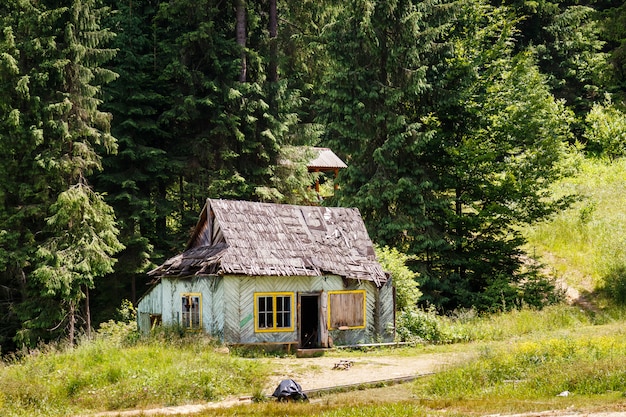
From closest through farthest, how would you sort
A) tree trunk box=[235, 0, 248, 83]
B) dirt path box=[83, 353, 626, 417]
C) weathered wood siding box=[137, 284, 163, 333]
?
dirt path box=[83, 353, 626, 417] < weathered wood siding box=[137, 284, 163, 333] < tree trunk box=[235, 0, 248, 83]

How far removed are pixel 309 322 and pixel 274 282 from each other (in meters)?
3.71

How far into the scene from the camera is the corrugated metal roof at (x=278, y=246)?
87.0ft

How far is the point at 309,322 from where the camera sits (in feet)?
98.2

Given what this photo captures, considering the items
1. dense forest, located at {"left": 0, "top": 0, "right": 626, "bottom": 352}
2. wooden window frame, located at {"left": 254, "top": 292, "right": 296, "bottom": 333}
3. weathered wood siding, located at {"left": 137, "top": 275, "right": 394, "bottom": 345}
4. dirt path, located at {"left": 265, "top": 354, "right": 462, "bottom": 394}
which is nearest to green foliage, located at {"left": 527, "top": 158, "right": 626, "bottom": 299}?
dense forest, located at {"left": 0, "top": 0, "right": 626, "bottom": 352}

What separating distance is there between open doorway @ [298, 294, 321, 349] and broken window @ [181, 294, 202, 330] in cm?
336

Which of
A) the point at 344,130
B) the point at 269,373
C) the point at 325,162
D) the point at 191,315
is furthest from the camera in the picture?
the point at 325,162

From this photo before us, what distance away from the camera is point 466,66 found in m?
37.3

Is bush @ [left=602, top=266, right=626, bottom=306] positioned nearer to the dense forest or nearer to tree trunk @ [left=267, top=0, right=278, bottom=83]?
the dense forest

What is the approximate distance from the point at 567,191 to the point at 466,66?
12885mm

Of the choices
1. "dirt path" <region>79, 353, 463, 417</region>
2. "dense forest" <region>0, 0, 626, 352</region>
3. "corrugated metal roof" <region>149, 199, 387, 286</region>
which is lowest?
"dirt path" <region>79, 353, 463, 417</region>

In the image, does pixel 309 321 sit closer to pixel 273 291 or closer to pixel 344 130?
pixel 273 291

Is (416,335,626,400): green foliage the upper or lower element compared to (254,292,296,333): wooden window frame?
lower

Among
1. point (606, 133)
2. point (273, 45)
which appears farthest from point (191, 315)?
point (606, 133)

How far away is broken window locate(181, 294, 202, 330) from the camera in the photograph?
26.8m
